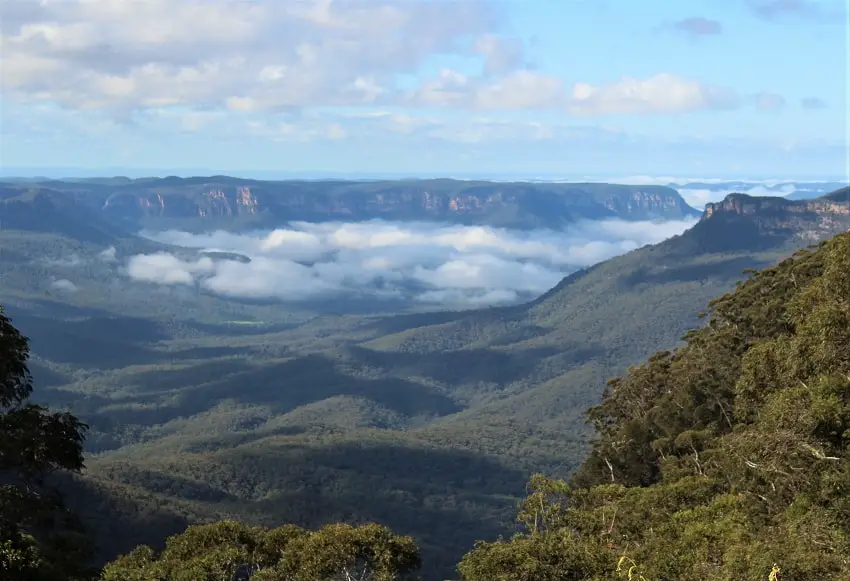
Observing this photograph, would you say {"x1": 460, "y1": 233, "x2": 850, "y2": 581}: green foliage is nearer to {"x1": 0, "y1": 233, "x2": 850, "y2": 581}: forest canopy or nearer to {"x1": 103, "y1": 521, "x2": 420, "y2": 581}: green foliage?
{"x1": 0, "y1": 233, "x2": 850, "y2": 581}: forest canopy

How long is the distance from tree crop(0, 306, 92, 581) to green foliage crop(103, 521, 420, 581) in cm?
374

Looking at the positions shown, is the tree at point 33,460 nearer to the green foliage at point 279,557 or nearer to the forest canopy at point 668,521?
the forest canopy at point 668,521

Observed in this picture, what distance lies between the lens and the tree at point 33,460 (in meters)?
22.4

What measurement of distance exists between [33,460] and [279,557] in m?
9.75

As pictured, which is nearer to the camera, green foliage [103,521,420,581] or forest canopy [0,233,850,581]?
forest canopy [0,233,850,581]

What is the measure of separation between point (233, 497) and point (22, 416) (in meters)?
119

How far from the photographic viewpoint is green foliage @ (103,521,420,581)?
27359 millimetres

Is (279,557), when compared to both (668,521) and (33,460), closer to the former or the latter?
(33,460)

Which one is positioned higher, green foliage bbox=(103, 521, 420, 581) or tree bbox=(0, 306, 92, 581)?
tree bbox=(0, 306, 92, 581)

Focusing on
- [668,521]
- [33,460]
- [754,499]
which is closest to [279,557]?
[33,460]

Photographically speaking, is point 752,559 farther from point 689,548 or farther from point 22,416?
point 22,416

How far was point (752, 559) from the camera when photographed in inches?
882

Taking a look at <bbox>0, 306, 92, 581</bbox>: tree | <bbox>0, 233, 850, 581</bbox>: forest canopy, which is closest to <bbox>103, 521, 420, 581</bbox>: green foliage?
<bbox>0, 233, 850, 581</bbox>: forest canopy

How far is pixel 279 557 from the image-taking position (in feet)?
100.0
